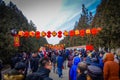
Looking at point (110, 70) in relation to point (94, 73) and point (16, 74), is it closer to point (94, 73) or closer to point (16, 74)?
point (16, 74)

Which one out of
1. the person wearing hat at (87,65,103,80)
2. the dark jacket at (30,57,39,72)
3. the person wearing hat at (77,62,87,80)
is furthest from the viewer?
the dark jacket at (30,57,39,72)

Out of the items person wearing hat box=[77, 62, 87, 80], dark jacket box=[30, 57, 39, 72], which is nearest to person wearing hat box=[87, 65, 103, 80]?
person wearing hat box=[77, 62, 87, 80]

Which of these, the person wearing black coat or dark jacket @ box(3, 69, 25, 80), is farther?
dark jacket @ box(3, 69, 25, 80)

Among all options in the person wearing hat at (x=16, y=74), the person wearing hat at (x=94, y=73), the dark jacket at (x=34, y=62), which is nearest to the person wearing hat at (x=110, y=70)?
the person wearing hat at (x=16, y=74)

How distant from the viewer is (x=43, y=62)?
18.6 feet

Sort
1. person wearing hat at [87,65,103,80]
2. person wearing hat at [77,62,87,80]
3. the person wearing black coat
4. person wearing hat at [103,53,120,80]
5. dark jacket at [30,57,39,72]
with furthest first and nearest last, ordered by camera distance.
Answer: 1. dark jacket at [30,57,39,72]
2. person wearing hat at [103,53,120,80]
3. person wearing hat at [77,62,87,80]
4. the person wearing black coat
5. person wearing hat at [87,65,103,80]

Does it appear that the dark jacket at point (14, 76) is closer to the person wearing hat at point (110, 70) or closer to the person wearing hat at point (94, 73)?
the person wearing hat at point (94, 73)

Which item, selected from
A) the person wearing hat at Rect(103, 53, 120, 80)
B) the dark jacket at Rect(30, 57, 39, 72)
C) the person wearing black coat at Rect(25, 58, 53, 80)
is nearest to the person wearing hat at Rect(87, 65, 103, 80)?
the person wearing black coat at Rect(25, 58, 53, 80)

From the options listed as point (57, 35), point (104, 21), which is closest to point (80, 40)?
point (104, 21)

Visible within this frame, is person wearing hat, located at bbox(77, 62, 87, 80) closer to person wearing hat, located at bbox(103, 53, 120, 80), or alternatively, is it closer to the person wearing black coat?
the person wearing black coat

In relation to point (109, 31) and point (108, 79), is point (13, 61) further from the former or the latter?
point (109, 31)

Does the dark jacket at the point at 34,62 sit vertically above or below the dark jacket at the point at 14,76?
above

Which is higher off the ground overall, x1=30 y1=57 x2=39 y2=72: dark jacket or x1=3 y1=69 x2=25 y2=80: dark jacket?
x1=30 y1=57 x2=39 y2=72: dark jacket

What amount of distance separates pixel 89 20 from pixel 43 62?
322 ft
